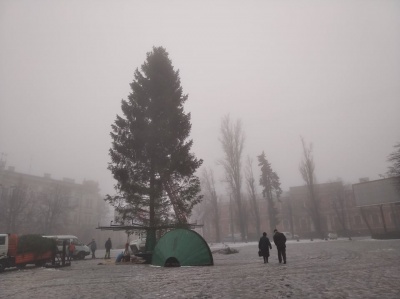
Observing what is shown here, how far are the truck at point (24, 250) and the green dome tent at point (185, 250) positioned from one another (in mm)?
10362

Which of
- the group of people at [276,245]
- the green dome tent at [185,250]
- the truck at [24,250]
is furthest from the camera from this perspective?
the truck at [24,250]

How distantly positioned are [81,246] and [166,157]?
14637 millimetres

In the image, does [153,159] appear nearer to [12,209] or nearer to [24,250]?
[24,250]

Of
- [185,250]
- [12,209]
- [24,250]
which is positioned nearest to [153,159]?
[185,250]

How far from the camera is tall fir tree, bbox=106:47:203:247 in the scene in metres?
20.3

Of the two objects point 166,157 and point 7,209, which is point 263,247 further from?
point 7,209

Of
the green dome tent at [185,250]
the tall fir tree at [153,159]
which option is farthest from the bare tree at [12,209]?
the green dome tent at [185,250]

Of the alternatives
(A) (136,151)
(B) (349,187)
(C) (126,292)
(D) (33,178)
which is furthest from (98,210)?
(C) (126,292)

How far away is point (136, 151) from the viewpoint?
21062mm

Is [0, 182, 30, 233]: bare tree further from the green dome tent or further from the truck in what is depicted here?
the green dome tent

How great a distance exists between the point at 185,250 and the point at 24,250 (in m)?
12.2

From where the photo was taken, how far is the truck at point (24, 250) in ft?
59.7

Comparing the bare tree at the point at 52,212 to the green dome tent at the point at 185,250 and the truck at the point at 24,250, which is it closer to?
the truck at the point at 24,250

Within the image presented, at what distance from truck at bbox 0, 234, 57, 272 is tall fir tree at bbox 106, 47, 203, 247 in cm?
605
